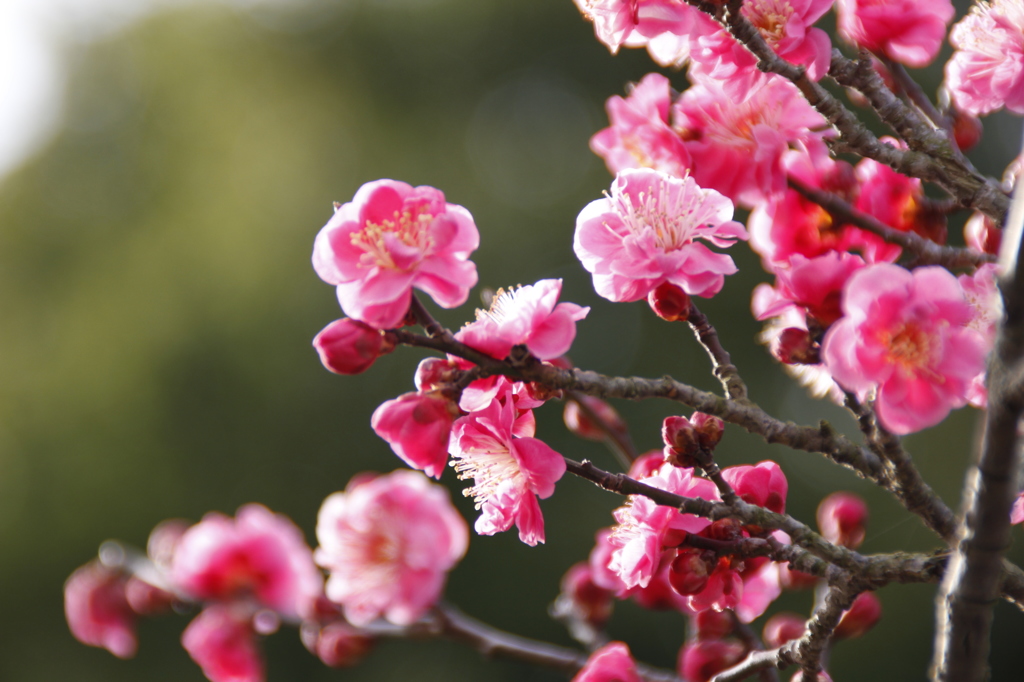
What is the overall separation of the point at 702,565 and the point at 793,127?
18.4 inches

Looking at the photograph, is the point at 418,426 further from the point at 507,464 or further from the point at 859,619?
the point at 859,619

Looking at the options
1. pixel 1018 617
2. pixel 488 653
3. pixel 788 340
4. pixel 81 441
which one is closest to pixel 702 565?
pixel 788 340

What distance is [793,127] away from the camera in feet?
2.48

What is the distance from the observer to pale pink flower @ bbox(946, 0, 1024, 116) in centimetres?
70

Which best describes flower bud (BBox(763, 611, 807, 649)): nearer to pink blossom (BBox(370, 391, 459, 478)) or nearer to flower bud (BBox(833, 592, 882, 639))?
flower bud (BBox(833, 592, 882, 639))

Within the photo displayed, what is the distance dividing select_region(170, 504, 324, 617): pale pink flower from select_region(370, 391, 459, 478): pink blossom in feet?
3.05

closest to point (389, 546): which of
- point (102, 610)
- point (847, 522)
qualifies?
point (102, 610)

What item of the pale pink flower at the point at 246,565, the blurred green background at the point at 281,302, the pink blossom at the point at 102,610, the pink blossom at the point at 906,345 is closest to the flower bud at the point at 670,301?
the pink blossom at the point at 906,345

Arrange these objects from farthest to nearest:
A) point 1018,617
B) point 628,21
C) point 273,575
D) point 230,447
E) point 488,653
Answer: point 230,447 < point 1018,617 < point 273,575 < point 488,653 < point 628,21

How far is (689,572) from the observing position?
58 centimetres

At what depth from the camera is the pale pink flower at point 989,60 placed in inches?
27.4

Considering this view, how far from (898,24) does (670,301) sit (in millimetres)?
421

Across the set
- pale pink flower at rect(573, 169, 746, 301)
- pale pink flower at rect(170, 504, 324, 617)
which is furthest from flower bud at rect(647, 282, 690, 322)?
pale pink flower at rect(170, 504, 324, 617)

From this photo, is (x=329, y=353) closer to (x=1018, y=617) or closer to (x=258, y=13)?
(x=1018, y=617)
